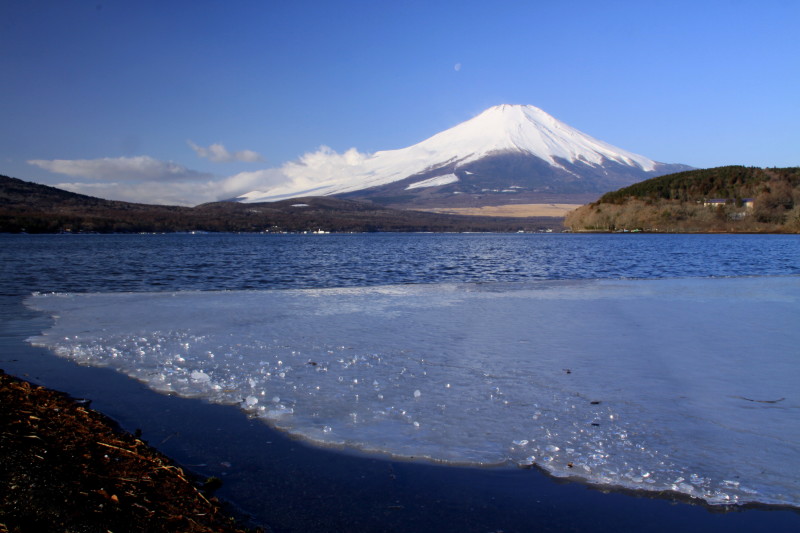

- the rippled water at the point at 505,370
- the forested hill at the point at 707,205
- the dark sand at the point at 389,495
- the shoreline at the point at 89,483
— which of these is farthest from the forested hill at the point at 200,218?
the dark sand at the point at 389,495

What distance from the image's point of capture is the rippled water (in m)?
4.10

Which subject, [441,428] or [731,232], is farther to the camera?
[731,232]

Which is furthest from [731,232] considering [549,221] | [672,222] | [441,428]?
[441,428]

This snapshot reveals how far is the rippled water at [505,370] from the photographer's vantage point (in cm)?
410

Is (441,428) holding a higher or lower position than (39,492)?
lower

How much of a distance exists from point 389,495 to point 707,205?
95086 mm

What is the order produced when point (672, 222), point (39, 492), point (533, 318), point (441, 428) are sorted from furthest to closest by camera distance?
point (672, 222), point (533, 318), point (441, 428), point (39, 492)

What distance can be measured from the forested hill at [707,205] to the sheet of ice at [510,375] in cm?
7921

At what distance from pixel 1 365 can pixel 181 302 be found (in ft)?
19.9

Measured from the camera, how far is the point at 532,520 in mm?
3191

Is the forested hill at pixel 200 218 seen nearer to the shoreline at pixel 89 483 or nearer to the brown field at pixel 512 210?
the brown field at pixel 512 210

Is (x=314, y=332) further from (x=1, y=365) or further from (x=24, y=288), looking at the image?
(x=24, y=288)

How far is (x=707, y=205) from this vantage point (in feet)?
281

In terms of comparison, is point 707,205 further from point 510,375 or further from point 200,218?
point 200,218
